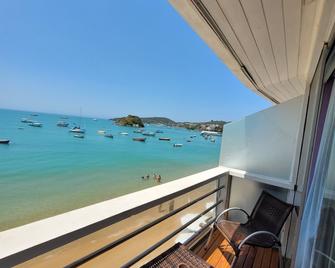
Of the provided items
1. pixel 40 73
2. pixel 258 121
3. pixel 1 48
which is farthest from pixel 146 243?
pixel 1 48

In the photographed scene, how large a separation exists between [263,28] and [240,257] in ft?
7.00

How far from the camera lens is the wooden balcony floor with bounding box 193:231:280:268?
202 centimetres

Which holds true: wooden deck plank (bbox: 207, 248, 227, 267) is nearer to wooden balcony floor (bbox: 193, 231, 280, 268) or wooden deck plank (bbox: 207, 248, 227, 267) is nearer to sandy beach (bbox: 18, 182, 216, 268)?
wooden balcony floor (bbox: 193, 231, 280, 268)

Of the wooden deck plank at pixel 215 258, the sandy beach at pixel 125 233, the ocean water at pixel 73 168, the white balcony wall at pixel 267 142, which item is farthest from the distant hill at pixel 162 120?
the wooden deck plank at pixel 215 258

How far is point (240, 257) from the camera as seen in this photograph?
83.6 inches

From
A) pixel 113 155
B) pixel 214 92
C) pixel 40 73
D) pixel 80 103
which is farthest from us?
pixel 80 103

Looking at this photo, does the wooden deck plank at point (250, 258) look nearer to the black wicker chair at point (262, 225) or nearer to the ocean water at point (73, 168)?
the black wicker chair at point (262, 225)

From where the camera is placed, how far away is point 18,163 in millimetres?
18453

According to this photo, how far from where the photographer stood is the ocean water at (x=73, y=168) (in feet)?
40.0

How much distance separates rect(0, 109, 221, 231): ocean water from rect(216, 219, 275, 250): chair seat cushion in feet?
35.5

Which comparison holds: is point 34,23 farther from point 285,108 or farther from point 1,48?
point 285,108

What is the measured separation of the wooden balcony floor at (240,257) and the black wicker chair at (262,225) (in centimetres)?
12

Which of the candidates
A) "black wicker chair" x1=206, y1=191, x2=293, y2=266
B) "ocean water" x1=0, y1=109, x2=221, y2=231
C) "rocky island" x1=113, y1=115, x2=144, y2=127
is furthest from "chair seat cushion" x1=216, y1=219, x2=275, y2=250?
"rocky island" x1=113, y1=115, x2=144, y2=127

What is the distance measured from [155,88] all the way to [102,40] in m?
10.4
